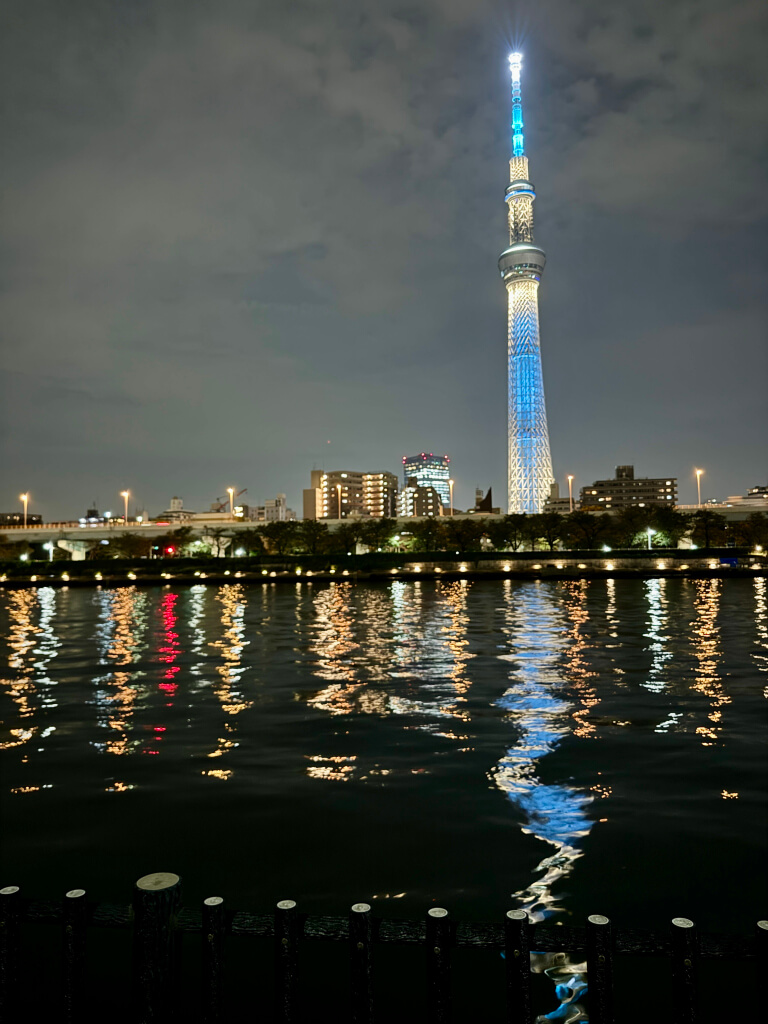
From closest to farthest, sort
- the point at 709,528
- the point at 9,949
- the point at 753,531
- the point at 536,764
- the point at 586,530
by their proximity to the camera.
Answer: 1. the point at 9,949
2. the point at 536,764
3. the point at 586,530
4. the point at 753,531
5. the point at 709,528

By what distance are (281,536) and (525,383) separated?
92632 mm

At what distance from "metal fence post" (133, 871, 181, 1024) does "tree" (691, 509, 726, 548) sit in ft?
347

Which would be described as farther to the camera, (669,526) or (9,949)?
(669,526)

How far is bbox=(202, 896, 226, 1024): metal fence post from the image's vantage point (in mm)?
4199

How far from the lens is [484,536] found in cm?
10575

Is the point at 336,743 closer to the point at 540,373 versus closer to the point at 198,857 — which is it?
the point at 198,857

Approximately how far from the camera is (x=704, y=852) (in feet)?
26.1

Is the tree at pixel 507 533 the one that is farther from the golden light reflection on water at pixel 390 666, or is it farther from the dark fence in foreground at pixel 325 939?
the dark fence in foreground at pixel 325 939

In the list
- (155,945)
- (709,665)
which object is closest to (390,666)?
(709,665)

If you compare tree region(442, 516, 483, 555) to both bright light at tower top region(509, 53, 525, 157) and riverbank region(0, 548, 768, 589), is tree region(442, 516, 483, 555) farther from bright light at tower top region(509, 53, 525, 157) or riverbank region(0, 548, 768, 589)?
bright light at tower top region(509, 53, 525, 157)

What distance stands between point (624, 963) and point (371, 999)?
3123 mm

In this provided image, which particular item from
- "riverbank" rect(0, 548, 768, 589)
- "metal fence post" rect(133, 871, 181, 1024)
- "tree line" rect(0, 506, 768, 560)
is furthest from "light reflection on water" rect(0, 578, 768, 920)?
"tree line" rect(0, 506, 768, 560)

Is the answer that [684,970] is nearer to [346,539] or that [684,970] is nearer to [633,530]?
[346,539]

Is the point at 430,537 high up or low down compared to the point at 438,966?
up
